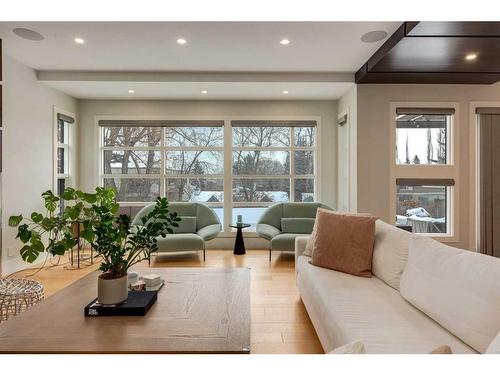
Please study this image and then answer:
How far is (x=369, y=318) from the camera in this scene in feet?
5.26

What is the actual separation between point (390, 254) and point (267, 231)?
7.92 ft

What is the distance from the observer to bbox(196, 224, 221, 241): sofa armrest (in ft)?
14.4

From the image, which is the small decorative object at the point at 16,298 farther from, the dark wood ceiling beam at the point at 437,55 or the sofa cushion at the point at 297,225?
the dark wood ceiling beam at the point at 437,55

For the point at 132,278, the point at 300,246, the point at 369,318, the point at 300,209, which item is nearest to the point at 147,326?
the point at 132,278

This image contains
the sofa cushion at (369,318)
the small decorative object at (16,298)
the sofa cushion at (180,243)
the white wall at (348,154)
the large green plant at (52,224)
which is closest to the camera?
the sofa cushion at (369,318)

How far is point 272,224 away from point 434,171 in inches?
99.0

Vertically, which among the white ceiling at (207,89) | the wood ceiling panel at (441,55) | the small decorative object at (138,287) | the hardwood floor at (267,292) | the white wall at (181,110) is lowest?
the hardwood floor at (267,292)

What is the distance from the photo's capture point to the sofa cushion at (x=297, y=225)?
468 cm

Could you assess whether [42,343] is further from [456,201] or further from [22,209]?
[456,201]

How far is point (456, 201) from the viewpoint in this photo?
440cm

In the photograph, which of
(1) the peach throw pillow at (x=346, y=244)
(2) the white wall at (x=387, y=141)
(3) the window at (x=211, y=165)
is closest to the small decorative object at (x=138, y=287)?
(1) the peach throw pillow at (x=346, y=244)

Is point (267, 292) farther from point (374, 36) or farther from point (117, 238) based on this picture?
point (374, 36)

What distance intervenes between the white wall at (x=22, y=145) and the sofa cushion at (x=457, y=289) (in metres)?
4.34
